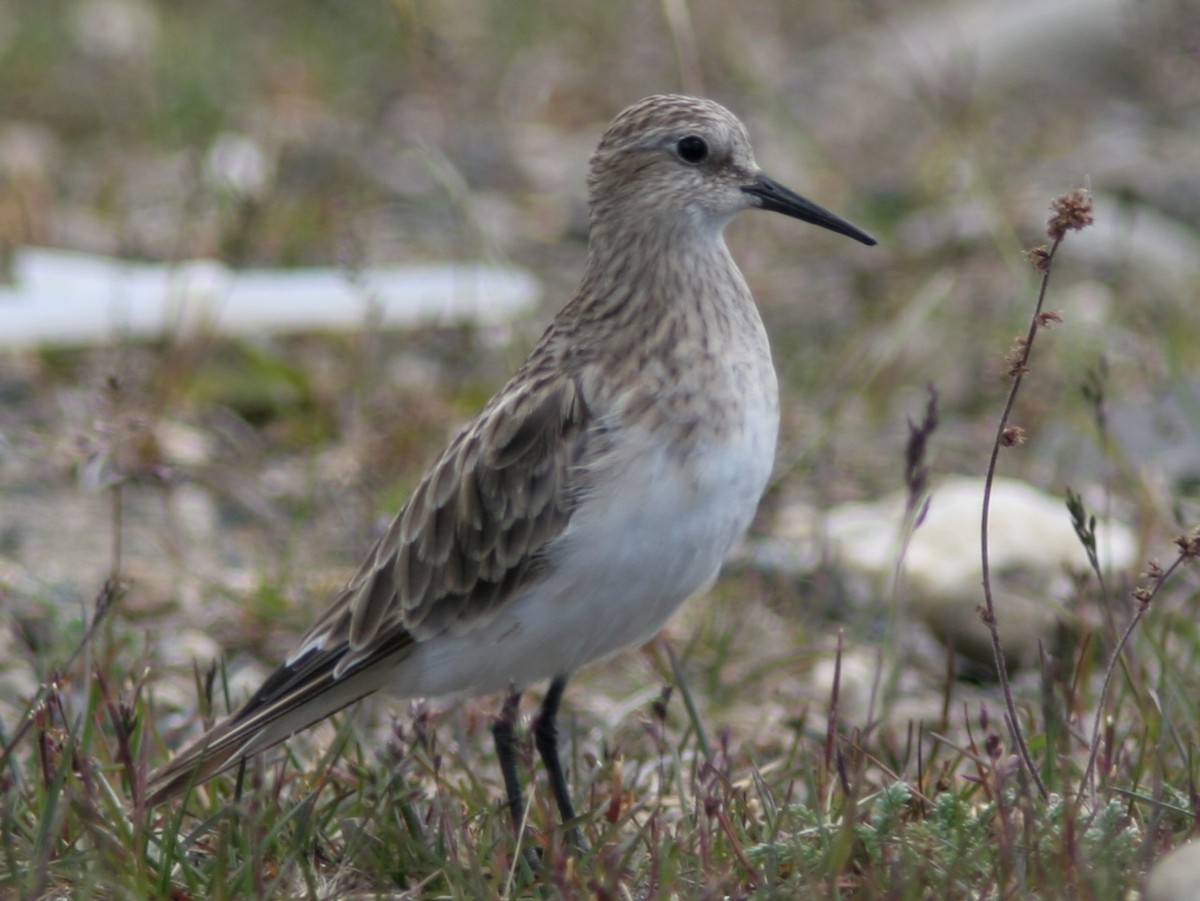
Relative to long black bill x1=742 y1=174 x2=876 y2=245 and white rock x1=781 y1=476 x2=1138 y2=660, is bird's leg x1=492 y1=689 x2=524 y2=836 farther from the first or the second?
white rock x1=781 y1=476 x2=1138 y2=660

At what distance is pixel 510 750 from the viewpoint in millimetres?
3625

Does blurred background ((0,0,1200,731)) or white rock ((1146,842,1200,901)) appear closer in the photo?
white rock ((1146,842,1200,901))

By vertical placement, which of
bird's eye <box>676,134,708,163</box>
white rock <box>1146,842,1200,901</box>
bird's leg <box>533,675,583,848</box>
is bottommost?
bird's leg <box>533,675,583,848</box>

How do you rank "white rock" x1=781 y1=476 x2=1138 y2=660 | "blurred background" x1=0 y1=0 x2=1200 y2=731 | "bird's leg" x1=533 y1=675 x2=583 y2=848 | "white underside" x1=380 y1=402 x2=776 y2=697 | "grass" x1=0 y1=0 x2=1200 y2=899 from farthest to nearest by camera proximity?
"blurred background" x1=0 y1=0 x2=1200 y2=731 → "white rock" x1=781 y1=476 x2=1138 y2=660 → "bird's leg" x1=533 y1=675 x2=583 y2=848 → "white underside" x1=380 y1=402 x2=776 y2=697 → "grass" x1=0 y1=0 x2=1200 y2=899

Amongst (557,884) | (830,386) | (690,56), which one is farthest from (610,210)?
(830,386)

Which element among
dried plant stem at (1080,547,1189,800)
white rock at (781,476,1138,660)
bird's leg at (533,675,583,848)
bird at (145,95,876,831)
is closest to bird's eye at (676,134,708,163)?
bird at (145,95,876,831)

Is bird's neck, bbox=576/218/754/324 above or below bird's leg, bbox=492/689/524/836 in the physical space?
above

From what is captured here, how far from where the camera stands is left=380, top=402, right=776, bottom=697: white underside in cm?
344

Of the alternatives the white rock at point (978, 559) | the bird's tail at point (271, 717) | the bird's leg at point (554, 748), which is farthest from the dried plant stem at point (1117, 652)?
the bird's tail at point (271, 717)

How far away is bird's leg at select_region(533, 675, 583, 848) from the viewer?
11.7ft

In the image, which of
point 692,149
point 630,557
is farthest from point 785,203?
point 630,557

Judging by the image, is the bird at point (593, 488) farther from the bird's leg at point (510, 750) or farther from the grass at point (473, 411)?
the grass at point (473, 411)

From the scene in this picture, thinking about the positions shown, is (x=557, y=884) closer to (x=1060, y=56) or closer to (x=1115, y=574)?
(x=1115, y=574)

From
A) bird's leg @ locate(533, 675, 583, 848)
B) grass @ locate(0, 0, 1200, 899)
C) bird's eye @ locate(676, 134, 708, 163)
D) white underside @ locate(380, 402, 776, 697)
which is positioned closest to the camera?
grass @ locate(0, 0, 1200, 899)
